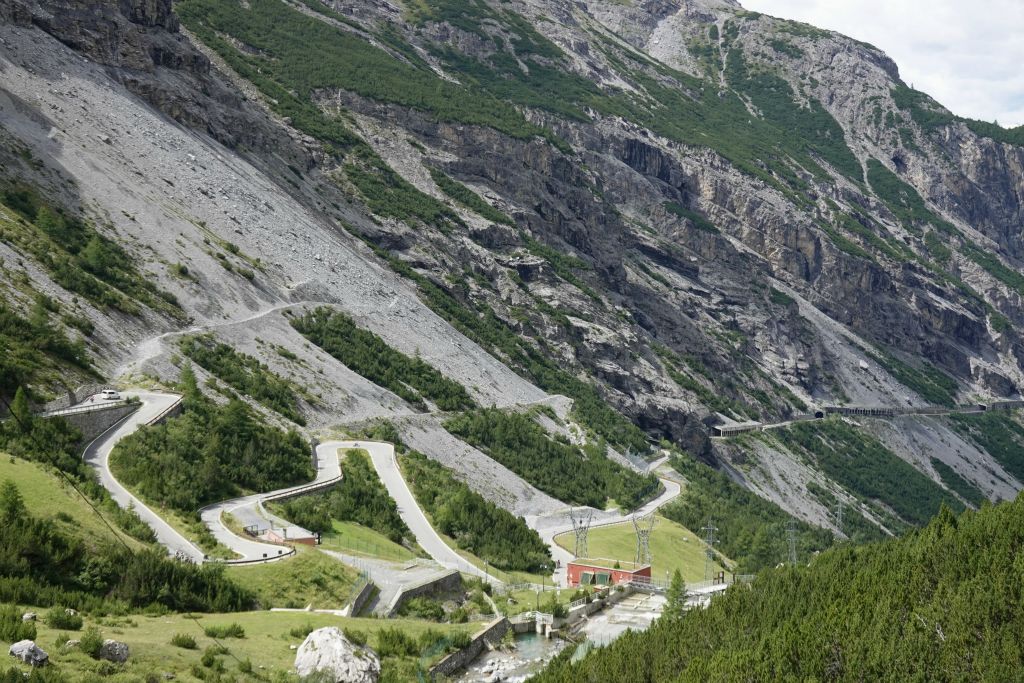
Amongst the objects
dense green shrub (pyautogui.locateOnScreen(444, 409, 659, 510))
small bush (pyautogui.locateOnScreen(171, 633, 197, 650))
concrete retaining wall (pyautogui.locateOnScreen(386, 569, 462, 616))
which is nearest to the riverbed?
concrete retaining wall (pyautogui.locateOnScreen(386, 569, 462, 616))

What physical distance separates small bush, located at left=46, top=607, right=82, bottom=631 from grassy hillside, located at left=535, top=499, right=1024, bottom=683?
9.99 meters

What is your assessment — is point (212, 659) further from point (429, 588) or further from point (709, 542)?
point (709, 542)

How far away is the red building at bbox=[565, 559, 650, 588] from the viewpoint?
36562 millimetres

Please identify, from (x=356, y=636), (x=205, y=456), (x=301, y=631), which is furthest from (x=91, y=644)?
(x=205, y=456)

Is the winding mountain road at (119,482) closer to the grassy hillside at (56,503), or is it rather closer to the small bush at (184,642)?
the grassy hillside at (56,503)

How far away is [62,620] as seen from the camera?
58.2 feet

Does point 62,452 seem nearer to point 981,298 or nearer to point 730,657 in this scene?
point 730,657

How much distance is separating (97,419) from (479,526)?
55.7 feet

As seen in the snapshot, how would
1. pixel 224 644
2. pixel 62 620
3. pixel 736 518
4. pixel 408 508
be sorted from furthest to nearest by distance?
1. pixel 736 518
2. pixel 408 508
3. pixel 224 644
4. pixel 62 620

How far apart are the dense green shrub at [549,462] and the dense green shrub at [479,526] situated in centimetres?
1247

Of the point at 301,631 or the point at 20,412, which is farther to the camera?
the point at 20,412

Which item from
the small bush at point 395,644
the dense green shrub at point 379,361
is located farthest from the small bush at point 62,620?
the dense green shrub at point 379,361

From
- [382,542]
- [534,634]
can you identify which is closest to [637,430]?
[382,542]

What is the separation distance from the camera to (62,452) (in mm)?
28797
